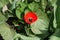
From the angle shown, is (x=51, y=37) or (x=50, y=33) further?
(x=50, y=33)

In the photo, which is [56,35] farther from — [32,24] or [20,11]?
[20,11]

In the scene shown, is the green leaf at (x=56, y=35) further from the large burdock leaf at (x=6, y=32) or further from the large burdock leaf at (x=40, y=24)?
the large burdock leaf at (x=6, y=32)

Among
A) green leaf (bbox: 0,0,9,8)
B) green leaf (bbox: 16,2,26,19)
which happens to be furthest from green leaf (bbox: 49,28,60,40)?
green leaf (bbox: 0,0,9,8)

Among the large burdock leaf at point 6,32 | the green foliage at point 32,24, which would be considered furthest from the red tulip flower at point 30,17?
the large burdock leaf at point 6,32

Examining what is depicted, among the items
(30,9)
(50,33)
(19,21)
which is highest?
(30,9)

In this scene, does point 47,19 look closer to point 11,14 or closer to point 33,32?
point 33,32

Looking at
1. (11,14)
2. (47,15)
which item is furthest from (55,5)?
(11,14)
